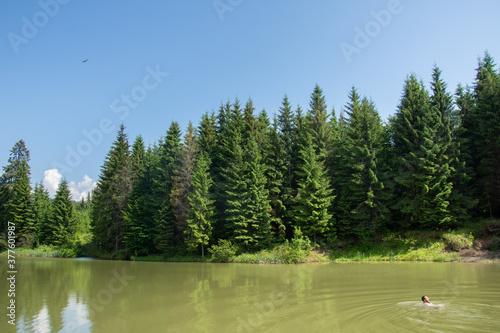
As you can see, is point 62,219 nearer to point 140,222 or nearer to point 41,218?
point 41,218

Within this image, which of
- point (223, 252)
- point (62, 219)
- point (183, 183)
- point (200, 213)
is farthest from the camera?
point (62, 219)

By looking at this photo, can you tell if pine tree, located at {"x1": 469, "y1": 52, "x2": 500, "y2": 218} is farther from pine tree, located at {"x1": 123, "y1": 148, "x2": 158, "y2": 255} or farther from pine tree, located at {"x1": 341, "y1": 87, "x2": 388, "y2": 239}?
pine tree, located at {"x1": 123, "y1": 148, "x2": 158, "y2": 255}

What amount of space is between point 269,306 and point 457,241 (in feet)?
74.7

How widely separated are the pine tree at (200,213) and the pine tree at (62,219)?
30928 mm

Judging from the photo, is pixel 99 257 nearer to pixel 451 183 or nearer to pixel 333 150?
pixel 333 150

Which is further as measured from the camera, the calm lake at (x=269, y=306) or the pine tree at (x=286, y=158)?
the pine tree at (x=286, y=158)

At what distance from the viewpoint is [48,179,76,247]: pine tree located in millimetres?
50138

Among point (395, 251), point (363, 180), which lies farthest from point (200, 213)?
point (395, 251)

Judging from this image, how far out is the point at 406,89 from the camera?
31312mm

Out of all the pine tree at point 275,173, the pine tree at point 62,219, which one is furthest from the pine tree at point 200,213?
the pine tree at point 62,219

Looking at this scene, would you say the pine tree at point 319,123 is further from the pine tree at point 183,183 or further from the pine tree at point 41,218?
the pine tree at point 41,218

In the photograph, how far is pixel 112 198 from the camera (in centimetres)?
4269

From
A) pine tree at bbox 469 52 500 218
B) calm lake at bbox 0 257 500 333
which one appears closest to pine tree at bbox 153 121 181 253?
calm lake at bbox 0 257 500 333

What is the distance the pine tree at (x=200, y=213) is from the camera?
3158 cm
